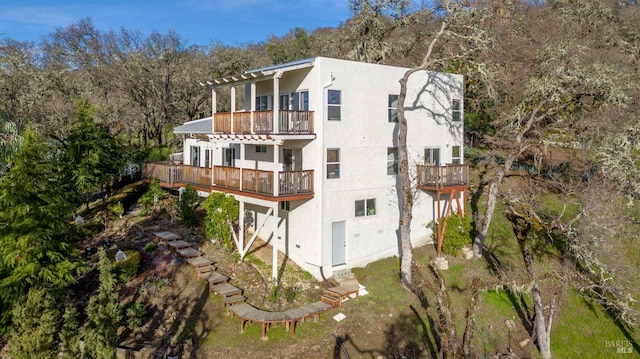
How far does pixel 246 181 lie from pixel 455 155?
1204cm

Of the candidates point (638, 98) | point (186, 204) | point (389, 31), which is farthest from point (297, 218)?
point (389, 31)

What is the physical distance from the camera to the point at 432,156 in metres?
21.0

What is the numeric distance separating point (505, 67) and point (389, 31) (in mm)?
10073

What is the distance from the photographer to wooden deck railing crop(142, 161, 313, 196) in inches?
623

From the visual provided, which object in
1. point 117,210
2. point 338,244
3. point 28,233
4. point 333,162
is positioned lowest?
point 338,244

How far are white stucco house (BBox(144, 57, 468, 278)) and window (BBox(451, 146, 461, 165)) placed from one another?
3.53 feet

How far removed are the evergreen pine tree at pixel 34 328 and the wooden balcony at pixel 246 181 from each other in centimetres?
774

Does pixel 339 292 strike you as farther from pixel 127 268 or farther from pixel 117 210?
pixel 117 210

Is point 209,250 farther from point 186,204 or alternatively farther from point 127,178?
Result: point 127,178

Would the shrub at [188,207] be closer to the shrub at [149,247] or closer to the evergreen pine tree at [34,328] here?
the shrub at [149,247]

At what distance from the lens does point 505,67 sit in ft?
96.7

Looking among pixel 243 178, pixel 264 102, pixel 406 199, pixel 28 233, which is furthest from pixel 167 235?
pixel 406 199

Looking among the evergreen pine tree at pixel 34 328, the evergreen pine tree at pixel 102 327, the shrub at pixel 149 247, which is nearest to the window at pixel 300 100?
the shrub at pixel 149 247

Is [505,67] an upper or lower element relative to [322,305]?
upper
